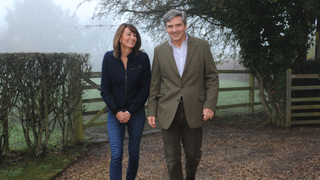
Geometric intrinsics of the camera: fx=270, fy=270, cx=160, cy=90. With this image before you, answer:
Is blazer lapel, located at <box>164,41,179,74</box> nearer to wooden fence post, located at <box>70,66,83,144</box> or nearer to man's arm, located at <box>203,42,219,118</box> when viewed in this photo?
man's arm, located at <box>203,42,219,118</box>

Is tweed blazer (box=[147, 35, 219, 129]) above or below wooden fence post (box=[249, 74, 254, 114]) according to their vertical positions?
above

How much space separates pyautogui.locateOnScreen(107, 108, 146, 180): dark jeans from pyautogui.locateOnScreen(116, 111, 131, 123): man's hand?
9 centimetres

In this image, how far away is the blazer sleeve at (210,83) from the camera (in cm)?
269

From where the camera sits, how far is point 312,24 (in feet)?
24.7

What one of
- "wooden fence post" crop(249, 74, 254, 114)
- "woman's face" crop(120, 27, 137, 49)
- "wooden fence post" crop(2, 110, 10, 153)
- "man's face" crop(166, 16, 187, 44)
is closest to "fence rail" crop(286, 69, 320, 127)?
"wooden fence post" crop(249, 74, 254, 114)

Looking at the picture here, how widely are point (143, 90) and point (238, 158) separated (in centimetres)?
260

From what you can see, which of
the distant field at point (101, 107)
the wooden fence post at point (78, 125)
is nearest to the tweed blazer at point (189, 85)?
the distant field at point (101, 107)

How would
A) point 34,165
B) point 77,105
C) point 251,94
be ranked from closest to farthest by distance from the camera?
1. point 34,165
2. point 77,105
3. point 251,94

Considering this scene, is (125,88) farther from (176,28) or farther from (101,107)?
(101,107)

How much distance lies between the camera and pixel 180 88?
2.72 meters

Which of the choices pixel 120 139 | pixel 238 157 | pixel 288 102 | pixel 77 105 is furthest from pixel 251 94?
pixel 120 139

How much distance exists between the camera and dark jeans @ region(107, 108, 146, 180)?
8.89ft

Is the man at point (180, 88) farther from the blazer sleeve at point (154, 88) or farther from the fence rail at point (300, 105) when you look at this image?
the fence rail at point (300, 105)

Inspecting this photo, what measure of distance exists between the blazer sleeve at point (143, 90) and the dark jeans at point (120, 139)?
12 centimetres
